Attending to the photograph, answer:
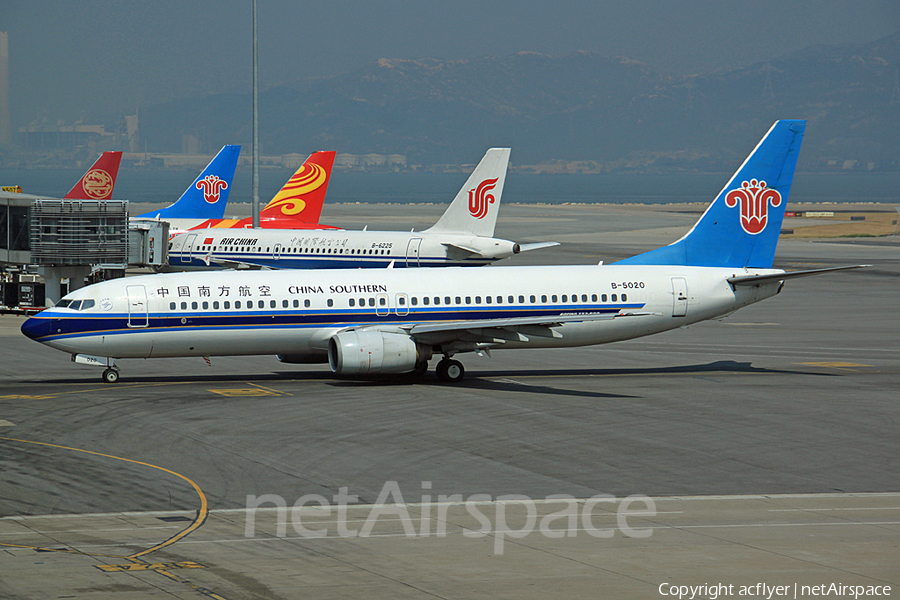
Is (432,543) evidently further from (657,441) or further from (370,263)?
(370,263)

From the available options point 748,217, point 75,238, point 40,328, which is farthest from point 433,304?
point 75,238

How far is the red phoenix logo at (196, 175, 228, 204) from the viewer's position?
8169cm

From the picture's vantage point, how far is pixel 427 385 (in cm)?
3878

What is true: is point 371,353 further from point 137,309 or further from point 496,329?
point 137,309

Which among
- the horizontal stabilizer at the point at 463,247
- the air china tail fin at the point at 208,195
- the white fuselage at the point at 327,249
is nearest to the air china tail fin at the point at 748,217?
the white fuselage at the point at 327,249

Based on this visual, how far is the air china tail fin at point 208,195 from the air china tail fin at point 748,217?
4579 centimetres

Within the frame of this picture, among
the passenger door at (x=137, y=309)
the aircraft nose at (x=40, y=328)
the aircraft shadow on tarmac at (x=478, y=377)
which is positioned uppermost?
the passenger door at (x=137, y=309)

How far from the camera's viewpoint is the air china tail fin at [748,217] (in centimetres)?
4328

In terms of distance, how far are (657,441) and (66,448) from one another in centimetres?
1615

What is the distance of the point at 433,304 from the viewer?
39.4 metres

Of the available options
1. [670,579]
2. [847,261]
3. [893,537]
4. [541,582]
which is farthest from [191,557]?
[847,261]

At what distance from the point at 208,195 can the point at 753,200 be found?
49271 millimetres

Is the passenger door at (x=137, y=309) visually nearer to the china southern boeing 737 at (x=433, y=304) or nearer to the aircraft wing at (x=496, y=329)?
the china southern boeing 737 at (x=433, y=304)

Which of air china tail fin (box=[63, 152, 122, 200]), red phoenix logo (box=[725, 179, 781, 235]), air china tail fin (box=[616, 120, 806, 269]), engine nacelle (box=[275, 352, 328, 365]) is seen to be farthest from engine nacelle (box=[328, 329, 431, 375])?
air china tail fin (box=[63, 152, 122, 200])
